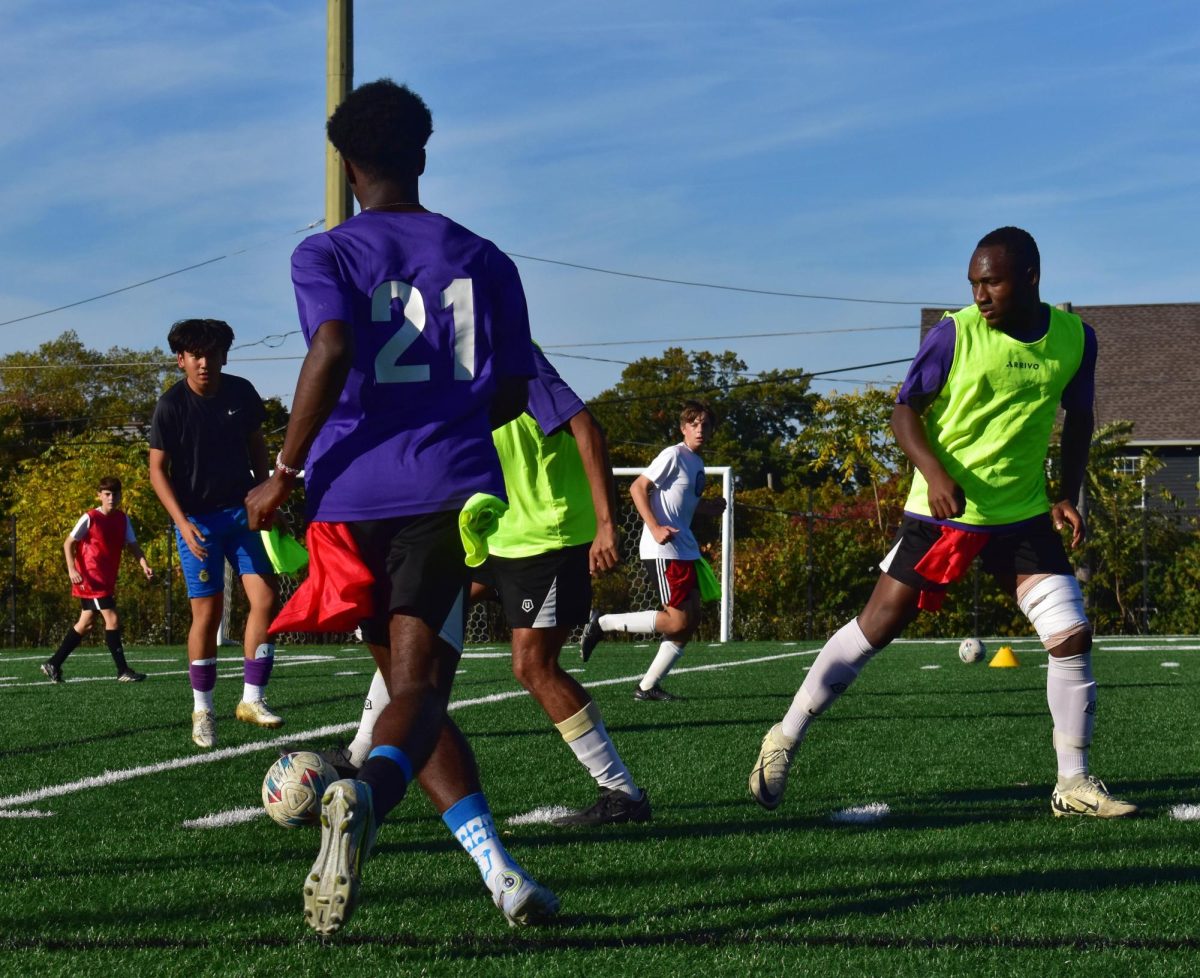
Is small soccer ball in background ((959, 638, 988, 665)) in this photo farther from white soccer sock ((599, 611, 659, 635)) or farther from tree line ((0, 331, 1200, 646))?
tree line ((0, 331, 1200, 646))

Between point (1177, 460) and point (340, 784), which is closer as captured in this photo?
point (340, 784)

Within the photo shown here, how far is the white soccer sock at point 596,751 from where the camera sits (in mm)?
4594

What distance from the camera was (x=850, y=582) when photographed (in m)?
21.4

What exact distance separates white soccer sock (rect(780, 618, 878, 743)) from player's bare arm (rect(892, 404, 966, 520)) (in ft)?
1.76

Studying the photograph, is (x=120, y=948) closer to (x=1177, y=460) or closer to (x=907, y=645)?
(x=907, y=645)

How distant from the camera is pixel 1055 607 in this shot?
15.4 feet

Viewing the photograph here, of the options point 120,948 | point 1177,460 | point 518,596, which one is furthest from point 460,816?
point 1177,460

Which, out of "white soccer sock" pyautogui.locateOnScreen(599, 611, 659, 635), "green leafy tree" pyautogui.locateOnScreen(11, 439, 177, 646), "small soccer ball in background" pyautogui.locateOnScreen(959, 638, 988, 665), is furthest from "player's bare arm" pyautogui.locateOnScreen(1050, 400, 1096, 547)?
"green leafy tree" pyautogui.locateOnScreen(11, 439, 177, 646)

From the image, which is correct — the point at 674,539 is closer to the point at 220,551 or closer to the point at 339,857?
the point at 220,551

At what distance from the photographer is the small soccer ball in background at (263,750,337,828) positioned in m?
3.14

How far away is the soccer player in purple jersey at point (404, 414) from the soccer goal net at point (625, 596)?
47.6ft

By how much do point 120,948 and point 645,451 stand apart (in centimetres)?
4829

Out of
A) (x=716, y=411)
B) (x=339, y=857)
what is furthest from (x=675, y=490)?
(x=716, y=411)

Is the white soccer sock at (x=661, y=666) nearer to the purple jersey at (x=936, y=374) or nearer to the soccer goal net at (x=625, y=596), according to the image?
the purple jersey at (x=936, y=374)
